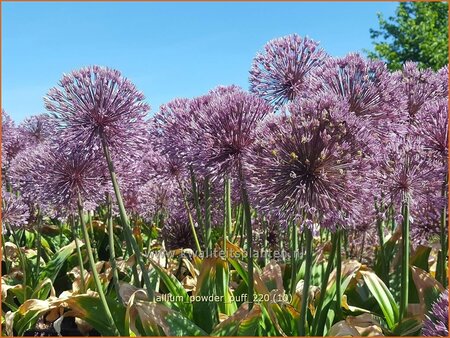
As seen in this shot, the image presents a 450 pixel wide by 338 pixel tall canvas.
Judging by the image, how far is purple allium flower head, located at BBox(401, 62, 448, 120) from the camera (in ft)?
11.3

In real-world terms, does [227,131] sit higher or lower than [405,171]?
higher

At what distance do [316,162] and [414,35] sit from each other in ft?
77.2

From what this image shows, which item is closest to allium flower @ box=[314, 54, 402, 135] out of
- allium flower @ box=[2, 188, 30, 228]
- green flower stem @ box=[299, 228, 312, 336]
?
green flower stem @ box=[299, 228, 312, 336]

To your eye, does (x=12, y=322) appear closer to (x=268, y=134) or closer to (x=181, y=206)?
(x=181, y=206)

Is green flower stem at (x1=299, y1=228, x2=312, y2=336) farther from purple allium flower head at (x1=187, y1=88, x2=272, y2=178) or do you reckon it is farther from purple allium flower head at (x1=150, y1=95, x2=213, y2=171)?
purple allium flower head at (x1=150, y1=95, x2=213, y2=171)

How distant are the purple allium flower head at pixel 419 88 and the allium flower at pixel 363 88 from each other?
63 centimetres

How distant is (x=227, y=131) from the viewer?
2.71m

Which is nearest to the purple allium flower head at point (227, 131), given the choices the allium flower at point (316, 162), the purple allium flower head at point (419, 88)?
the allium flower at point (316, 162)

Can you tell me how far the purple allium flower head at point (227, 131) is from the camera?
8.84ft

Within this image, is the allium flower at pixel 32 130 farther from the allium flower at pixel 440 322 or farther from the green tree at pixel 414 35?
the green tree at pixel 414 35

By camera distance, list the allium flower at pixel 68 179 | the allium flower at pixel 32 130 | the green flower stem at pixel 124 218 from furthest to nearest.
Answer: the allium flower at pixel 32 130 → the allium flower at pixel 68 179 → the green flower stem at pixel 124 218

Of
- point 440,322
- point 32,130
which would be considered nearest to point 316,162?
point 440,322

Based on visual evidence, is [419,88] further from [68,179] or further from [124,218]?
[68,179]

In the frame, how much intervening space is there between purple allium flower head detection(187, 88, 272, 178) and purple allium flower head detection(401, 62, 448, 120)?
1.14 metres
